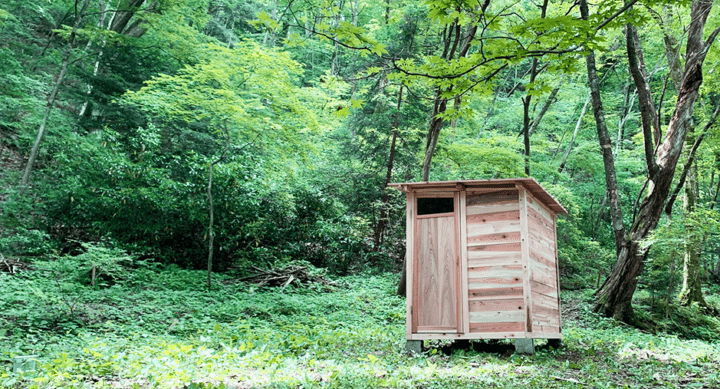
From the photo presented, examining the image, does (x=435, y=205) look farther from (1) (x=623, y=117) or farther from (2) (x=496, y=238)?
(1) (x=623, y=117)

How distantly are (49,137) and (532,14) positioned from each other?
13.2 metres

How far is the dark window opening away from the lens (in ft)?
21.7

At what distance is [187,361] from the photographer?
4.57 metres

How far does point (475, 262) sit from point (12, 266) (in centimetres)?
895

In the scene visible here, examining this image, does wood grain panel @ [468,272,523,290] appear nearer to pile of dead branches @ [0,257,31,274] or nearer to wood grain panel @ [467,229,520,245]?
wood grain panel @ [467,229,520,245]

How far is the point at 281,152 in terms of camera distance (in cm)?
1095

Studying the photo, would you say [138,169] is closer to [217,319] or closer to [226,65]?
[226,65]

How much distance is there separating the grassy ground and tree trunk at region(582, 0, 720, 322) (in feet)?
2.14

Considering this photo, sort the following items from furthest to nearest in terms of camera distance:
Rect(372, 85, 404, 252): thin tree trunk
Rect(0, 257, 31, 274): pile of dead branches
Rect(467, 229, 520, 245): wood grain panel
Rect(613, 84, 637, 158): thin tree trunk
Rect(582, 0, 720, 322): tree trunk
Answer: Rect(613, 84, 637, 158): thin tree trunk
Rect(372, 85, 404, 252): thin tree trunk
Rect(0, 257, 31, 274): pile of dead branches
Rect(582, 0, 720, 322): tree trunk
Rect(467, 229, 520, 245): wood grain panel

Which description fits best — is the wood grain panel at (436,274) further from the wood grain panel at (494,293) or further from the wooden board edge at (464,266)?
the wood grain panel at (494,293)

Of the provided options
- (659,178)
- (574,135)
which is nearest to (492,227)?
(659,178)

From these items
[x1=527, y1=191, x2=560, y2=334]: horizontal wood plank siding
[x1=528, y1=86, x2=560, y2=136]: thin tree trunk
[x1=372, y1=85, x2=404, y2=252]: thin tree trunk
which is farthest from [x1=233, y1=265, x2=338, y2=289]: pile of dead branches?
[x1=528, y1=86, x2=560, y2=136]: thin tree trunk

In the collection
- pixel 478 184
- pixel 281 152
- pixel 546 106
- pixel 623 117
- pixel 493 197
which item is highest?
pixel 623 117

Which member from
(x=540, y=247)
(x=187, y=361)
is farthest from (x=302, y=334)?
(x=540, y=247)
